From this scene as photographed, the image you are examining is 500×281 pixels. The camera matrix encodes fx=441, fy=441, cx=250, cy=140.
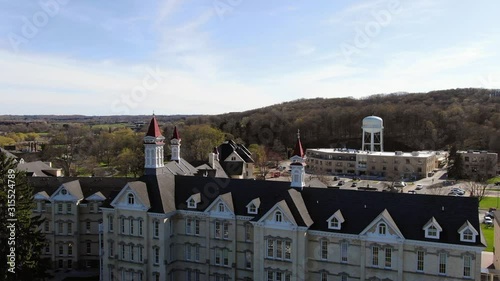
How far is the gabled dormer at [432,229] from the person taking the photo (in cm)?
3466

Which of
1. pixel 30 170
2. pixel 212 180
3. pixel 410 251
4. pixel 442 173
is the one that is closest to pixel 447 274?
pixel 410 251

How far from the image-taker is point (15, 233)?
132 feet

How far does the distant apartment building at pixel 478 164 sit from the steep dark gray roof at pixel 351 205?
262ft

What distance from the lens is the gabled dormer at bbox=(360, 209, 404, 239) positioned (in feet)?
117

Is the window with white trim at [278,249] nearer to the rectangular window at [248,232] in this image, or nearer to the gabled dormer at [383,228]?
the rectangular window at [248,232]

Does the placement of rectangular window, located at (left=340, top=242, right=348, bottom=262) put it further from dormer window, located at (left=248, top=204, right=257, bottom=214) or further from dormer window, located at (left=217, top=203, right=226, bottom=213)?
dormer window, located at (left=217, top=203, right=226, bottom=213)

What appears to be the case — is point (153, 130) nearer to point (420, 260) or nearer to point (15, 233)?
point (15, 233)

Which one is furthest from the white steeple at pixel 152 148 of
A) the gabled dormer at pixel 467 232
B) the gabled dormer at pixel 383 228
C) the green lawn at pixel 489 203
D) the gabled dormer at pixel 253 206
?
the green lawn at pixel 489 203

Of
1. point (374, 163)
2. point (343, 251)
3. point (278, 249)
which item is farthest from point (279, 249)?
point (374, 163)

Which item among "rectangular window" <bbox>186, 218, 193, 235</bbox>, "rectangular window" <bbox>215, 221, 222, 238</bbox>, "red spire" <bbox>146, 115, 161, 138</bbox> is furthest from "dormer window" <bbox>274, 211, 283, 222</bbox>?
"red spire" <bbox>146, 115, 161, 138</bbox>

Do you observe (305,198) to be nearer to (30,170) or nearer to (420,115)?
(30,170)

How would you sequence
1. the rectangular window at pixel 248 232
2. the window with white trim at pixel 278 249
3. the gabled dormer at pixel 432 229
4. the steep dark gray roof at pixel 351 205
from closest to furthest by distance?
the gabled dormer at pixel 432 229
the steep dark gray roof at pixel 351 205
the window with white trim at pixel 278 249
the rectangular window at pixel 248 232

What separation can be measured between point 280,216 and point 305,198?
12.0 feet

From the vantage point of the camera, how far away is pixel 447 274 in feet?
114
